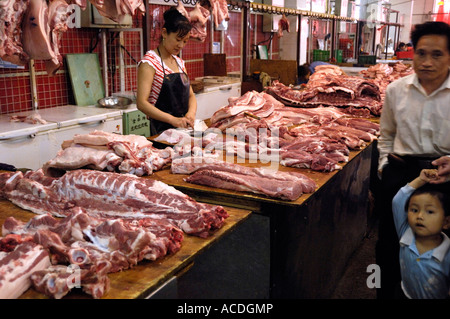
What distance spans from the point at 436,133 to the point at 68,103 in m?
4.74

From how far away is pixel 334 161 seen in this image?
321cm

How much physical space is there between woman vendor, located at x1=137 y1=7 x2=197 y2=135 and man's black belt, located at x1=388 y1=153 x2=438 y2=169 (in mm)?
1774

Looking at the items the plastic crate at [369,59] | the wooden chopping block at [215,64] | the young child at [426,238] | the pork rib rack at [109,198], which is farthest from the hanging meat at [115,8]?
the plastic crate at [369,59]

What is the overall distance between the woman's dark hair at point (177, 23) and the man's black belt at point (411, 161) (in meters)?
1.90

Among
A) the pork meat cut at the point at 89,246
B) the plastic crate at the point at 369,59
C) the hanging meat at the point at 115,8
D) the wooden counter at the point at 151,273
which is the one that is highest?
the hanging meat at the point at 115,8

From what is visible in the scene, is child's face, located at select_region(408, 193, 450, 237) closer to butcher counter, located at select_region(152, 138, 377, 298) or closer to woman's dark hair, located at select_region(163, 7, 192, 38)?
butcher counter, located at select_region(152, 138, 377, 298)

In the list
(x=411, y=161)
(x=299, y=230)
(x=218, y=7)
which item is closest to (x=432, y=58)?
(x=411, y=161)

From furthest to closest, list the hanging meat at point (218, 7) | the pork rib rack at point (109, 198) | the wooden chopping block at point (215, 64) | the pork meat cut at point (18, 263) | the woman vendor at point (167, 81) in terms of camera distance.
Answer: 1. the wooden chopping block at point (215, 64)
2. the hanging meat at point (218, 7)
3. the woman vendor at point (167, 81)
4. the pork rib rack at point (109, 198)
5. the pork meat cut at point (18, 263)

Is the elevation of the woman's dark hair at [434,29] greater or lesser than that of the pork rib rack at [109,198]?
greater

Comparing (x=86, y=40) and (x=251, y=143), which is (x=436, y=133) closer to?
(x=251, y=143)

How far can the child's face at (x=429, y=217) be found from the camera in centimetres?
247

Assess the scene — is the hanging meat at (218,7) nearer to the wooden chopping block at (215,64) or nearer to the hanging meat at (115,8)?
the wooden chopping block at (215,64)
